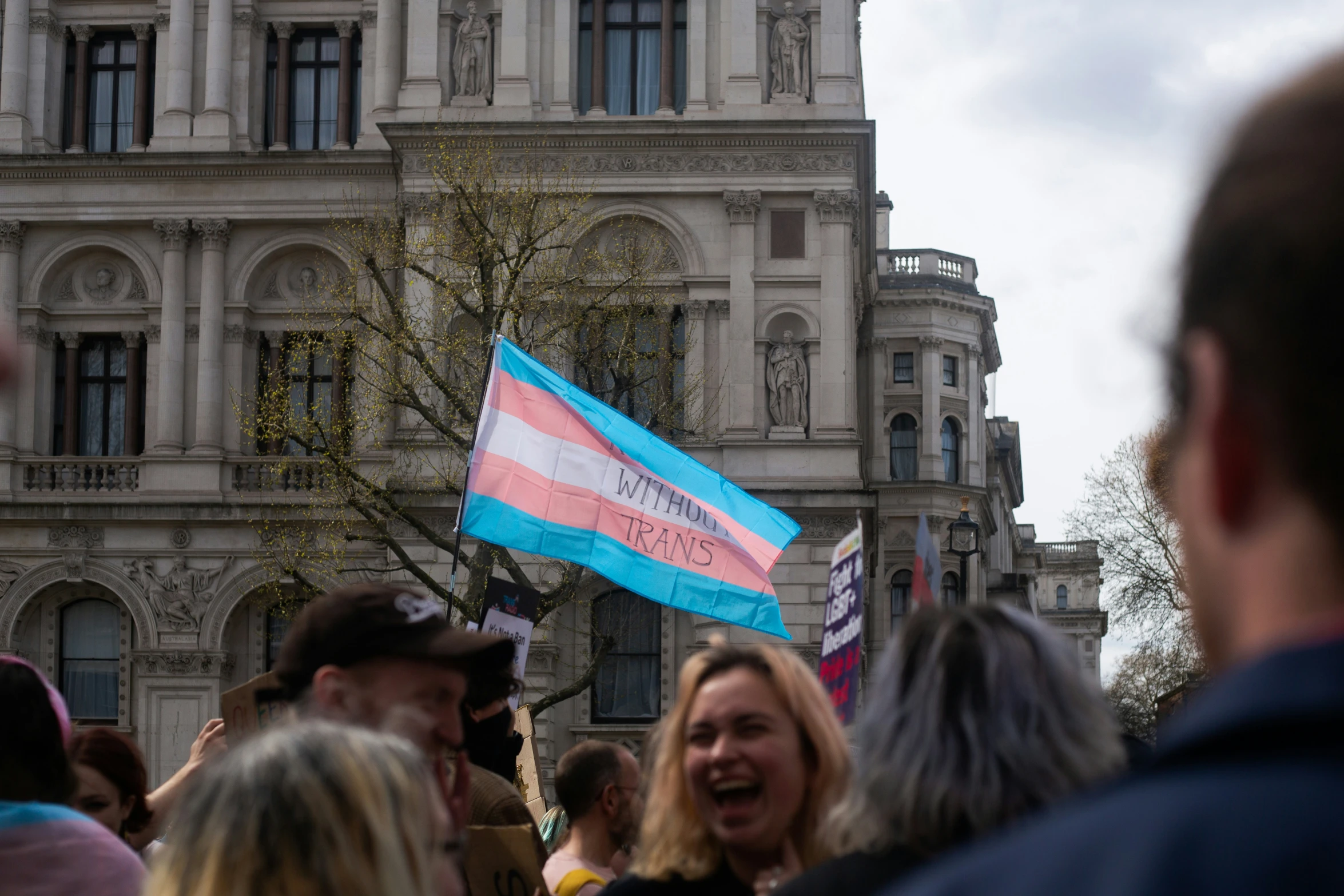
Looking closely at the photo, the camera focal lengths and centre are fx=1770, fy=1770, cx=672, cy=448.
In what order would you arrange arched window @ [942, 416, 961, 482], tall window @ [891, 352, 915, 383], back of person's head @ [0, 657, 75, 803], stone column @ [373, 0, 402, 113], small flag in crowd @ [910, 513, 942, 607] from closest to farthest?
back of person's head @ [0, 657, 75, 803]
small flag in crowd @ [910, 513, 942, 607]
stone column @ [373, 0, 402, 113]
tall window @ [891, 352, 915, 383]
arched window @ [942, 416, 961, 482]

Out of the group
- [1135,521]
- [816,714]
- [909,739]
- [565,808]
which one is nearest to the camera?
[909,739]

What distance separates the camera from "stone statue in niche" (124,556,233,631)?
32688mm

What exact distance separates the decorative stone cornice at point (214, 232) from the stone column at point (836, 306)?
11.5 metres

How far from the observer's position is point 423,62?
3328 centimetres

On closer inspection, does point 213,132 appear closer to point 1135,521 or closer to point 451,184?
point 451,184

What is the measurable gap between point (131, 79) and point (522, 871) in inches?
1327

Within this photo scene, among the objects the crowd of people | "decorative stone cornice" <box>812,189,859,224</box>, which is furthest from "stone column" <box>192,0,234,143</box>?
the crowd of people

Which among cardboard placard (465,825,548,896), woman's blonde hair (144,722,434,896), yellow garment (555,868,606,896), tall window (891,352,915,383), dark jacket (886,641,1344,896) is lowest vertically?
yellow garment (555,868,606,896)

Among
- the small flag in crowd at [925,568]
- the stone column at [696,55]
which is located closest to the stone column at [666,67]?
the stone column at [696,55]

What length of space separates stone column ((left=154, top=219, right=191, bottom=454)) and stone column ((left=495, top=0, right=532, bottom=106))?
22.9ft

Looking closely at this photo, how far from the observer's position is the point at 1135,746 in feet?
19.7

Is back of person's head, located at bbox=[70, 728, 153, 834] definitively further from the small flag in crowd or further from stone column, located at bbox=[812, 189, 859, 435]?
stone column, located at bbox=[812, 189, 859, 435]

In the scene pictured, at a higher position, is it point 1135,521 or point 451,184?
point 451,184

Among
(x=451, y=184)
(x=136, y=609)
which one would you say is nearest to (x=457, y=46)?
(x=451, y=184)
